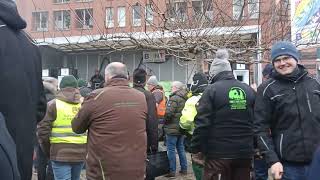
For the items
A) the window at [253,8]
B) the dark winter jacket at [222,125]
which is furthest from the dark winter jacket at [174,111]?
the dark winter jacket at [222,125]

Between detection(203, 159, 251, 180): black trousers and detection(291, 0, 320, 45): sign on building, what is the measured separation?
5368 mm

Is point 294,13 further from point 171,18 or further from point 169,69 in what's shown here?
point 169,69

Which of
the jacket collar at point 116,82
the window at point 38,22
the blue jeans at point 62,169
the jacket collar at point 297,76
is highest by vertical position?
the window at point 38,22

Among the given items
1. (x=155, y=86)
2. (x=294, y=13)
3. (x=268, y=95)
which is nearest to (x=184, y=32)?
(x=155, y=86)

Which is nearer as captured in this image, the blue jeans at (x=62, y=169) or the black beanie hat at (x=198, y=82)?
the blue jeans at (x=62, y=169)

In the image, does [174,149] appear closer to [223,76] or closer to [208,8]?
[208,8]

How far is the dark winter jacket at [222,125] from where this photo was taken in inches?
195

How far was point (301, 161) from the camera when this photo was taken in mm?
3895

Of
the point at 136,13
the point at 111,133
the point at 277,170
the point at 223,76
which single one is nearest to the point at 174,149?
the point at 223,76

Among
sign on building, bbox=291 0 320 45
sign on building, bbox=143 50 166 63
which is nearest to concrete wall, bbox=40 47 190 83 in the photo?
sign on building, bbox=143 50 166 63

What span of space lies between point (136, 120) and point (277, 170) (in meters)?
1.43

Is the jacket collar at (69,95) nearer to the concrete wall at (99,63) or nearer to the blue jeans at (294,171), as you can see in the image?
the blue jeans at (294,171)

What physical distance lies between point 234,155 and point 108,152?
57.2 inches

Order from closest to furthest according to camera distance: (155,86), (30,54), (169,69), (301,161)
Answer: (30,54) < (301,161) < (155,86) < (169,69)
